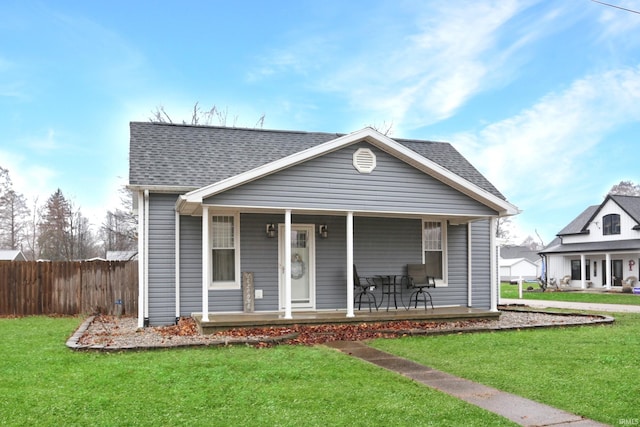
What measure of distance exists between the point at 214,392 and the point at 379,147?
23.8ft

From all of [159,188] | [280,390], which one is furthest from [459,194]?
[280,390]

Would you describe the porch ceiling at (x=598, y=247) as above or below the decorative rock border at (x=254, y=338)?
above

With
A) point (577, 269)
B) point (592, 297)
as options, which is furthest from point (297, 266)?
point (577, 269)

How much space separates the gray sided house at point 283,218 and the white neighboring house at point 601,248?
21.8 metres

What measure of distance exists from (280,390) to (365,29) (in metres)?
11.1

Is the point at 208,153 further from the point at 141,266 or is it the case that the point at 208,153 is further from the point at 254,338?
the point at 254,338

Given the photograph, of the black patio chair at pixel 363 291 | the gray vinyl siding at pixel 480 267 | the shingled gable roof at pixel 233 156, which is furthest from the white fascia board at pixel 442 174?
the black patio chair at pixel 363 291

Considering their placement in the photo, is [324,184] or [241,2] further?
[241,2]

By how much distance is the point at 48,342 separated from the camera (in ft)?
31.1

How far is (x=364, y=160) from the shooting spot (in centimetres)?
1166

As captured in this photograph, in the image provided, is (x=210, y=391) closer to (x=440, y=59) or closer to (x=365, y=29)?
(x=365, y=29)

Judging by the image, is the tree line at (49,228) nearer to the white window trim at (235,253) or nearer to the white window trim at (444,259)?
the white window trim at (235,253)

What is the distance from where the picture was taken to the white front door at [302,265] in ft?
41.1

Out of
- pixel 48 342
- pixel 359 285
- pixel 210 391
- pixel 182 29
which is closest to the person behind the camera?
pixel 210 391
